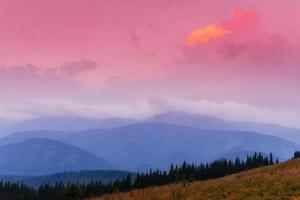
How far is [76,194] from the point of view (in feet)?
259

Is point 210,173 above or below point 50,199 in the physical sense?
above

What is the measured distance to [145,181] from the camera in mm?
179125

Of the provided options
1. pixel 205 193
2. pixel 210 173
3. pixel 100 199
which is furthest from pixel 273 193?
pixel 210 173

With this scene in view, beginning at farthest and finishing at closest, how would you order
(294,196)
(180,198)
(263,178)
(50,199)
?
(50,199)
(263,178)
(180,198)
(294,196)

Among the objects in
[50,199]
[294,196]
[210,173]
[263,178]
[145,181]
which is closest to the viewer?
[294,196]

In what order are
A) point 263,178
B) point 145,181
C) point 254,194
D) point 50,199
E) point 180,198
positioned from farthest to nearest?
point 50,199 → point 145,181 → point 263,178 → point 180,198 → point 254,194

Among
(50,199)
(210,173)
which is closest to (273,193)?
(210,173)

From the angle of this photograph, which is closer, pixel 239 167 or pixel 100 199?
pixel 100 199

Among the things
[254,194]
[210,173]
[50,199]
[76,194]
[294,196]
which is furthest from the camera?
[50,199]

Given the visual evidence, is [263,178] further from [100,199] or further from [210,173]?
[210,173]

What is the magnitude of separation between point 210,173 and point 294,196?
15126 cm

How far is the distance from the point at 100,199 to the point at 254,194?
32.6ft

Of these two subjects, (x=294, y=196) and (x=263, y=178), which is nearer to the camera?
(x=294, y=196)

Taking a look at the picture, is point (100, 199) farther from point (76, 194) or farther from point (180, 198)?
point (76, 194)
